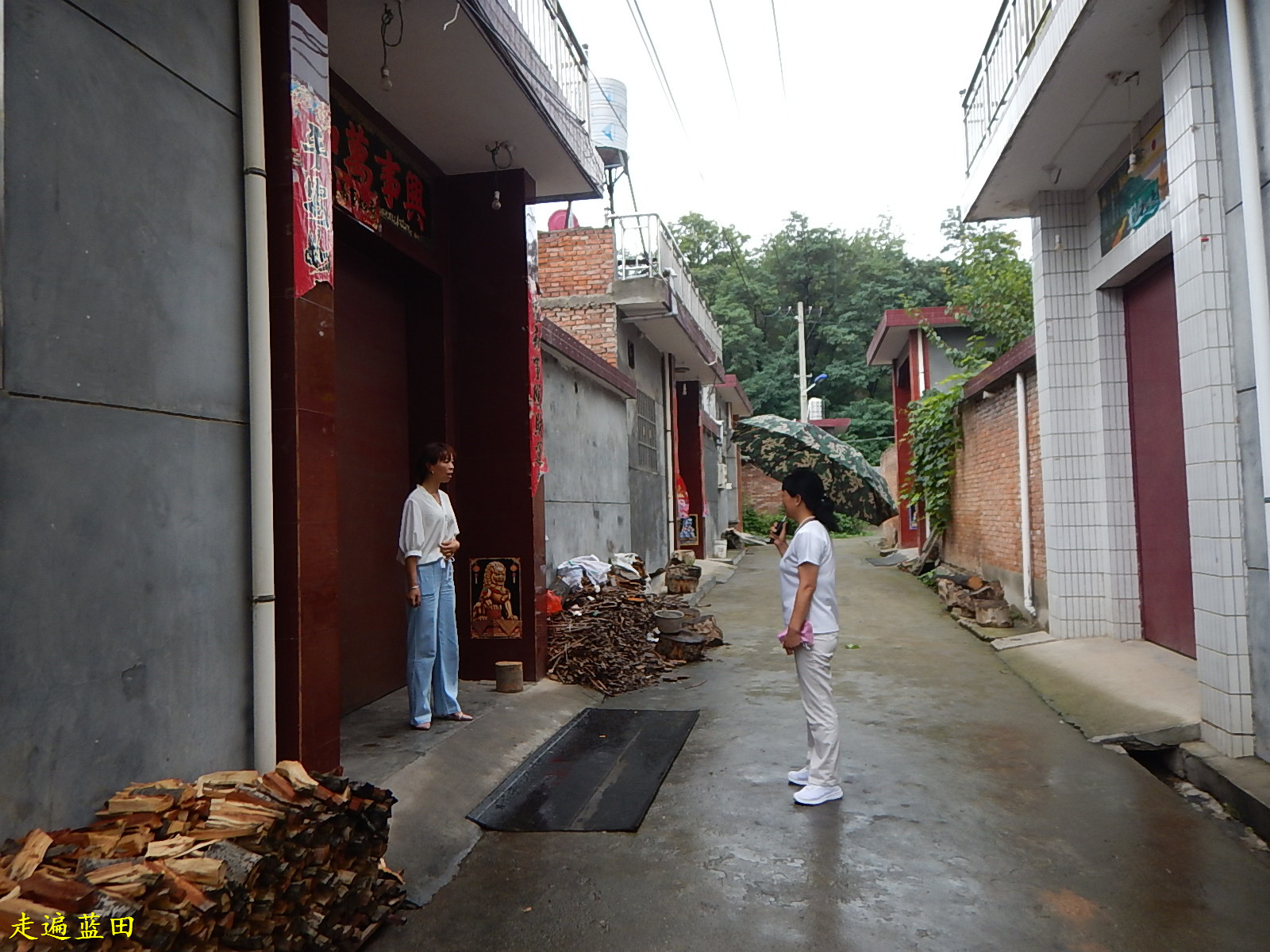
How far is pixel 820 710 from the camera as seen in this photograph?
4.54 metres

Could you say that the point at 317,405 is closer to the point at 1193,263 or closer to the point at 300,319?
the point at 300,319

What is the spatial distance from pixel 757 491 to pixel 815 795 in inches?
1132

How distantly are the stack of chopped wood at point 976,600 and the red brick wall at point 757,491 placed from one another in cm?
1995

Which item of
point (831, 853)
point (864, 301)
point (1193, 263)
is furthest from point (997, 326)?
point (864, 301)

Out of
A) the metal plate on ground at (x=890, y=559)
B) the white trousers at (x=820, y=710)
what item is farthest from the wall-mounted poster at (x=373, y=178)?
the metal plate on ground at (x=890, y=559)

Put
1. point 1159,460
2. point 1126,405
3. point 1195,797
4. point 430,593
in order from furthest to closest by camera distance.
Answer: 1. point 1126,405
2. point 1159,460
3. point 430,593
4. point 1195,797

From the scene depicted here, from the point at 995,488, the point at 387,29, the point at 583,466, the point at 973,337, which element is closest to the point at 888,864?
the point at 387,29

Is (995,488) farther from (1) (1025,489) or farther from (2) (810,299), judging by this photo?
(2) (810,299)

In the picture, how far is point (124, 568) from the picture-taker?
2883mm

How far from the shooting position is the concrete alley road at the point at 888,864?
312 cm

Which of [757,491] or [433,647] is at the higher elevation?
[757,491]

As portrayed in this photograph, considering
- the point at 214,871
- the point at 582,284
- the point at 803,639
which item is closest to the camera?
the point at 214,871

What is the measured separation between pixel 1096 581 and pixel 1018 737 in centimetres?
305

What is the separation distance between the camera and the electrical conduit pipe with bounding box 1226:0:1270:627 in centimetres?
436
